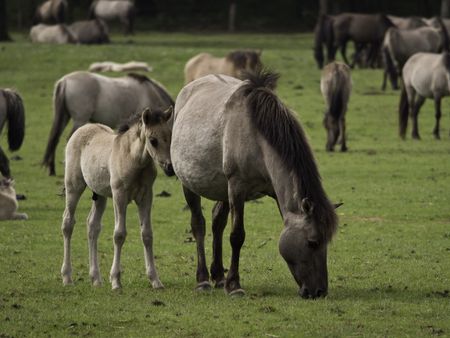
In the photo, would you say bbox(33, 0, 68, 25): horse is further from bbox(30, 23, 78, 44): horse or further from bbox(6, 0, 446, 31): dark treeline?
bbox(30, 23, 78, 44): horse

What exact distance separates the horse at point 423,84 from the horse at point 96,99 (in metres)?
6.99

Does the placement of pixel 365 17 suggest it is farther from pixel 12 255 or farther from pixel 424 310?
pixel 424 310

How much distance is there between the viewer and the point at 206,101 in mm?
10727

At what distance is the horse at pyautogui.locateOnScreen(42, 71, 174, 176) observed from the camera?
21000 mm

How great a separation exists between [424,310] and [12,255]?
542 cm

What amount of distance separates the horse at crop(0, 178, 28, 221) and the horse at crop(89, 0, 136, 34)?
3467cm

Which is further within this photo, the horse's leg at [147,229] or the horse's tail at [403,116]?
the horse's tail at [403,116]

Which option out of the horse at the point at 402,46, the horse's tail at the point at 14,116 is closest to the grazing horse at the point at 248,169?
the horse's tail at the point at 14,116

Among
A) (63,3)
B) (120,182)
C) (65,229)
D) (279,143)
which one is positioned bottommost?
(63,3)

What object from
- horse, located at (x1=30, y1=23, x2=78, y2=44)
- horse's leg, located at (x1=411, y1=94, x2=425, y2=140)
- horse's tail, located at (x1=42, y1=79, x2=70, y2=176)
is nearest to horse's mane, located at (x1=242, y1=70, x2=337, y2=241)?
horse's tail, located at (x1=42, y1=79, x2=70, y2=176)

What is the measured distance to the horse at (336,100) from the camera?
23.3m

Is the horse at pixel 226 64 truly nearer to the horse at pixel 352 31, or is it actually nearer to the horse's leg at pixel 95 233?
the horse at pixel 352 31

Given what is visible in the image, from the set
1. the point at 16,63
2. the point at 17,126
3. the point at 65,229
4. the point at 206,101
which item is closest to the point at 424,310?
the point at 206,101

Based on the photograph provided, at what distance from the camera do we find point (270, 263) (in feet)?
39.4
